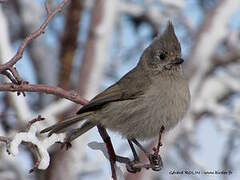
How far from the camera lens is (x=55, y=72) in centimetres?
702

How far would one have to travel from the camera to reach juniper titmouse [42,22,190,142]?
3.27m

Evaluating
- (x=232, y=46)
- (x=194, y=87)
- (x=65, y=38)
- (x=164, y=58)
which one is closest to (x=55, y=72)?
(x=65, y=38)

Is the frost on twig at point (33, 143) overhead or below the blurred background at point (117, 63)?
below

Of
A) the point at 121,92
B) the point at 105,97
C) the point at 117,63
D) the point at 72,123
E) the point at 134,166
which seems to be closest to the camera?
the point at 134,166

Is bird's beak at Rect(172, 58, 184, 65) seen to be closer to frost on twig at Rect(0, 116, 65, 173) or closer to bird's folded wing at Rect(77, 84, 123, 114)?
bird's folded wing at Rect(77, 84, 123, 114)

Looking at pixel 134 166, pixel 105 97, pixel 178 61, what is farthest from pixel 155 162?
pixel 178 61

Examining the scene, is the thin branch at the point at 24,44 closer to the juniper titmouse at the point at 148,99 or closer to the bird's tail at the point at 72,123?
the bird's tail at the point at 72,123

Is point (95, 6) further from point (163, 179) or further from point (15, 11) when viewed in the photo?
point (163, 179)

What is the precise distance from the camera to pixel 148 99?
3.41 meters

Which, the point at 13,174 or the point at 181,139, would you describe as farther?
the point at 181,139

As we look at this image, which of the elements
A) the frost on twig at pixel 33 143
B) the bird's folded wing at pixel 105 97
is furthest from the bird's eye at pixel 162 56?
the frost on twig at pixel 33 143

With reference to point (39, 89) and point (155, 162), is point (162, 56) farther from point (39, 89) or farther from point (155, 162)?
point (39, 89)

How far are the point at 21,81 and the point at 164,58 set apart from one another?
4.70 ft

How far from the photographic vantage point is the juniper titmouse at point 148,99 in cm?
327
